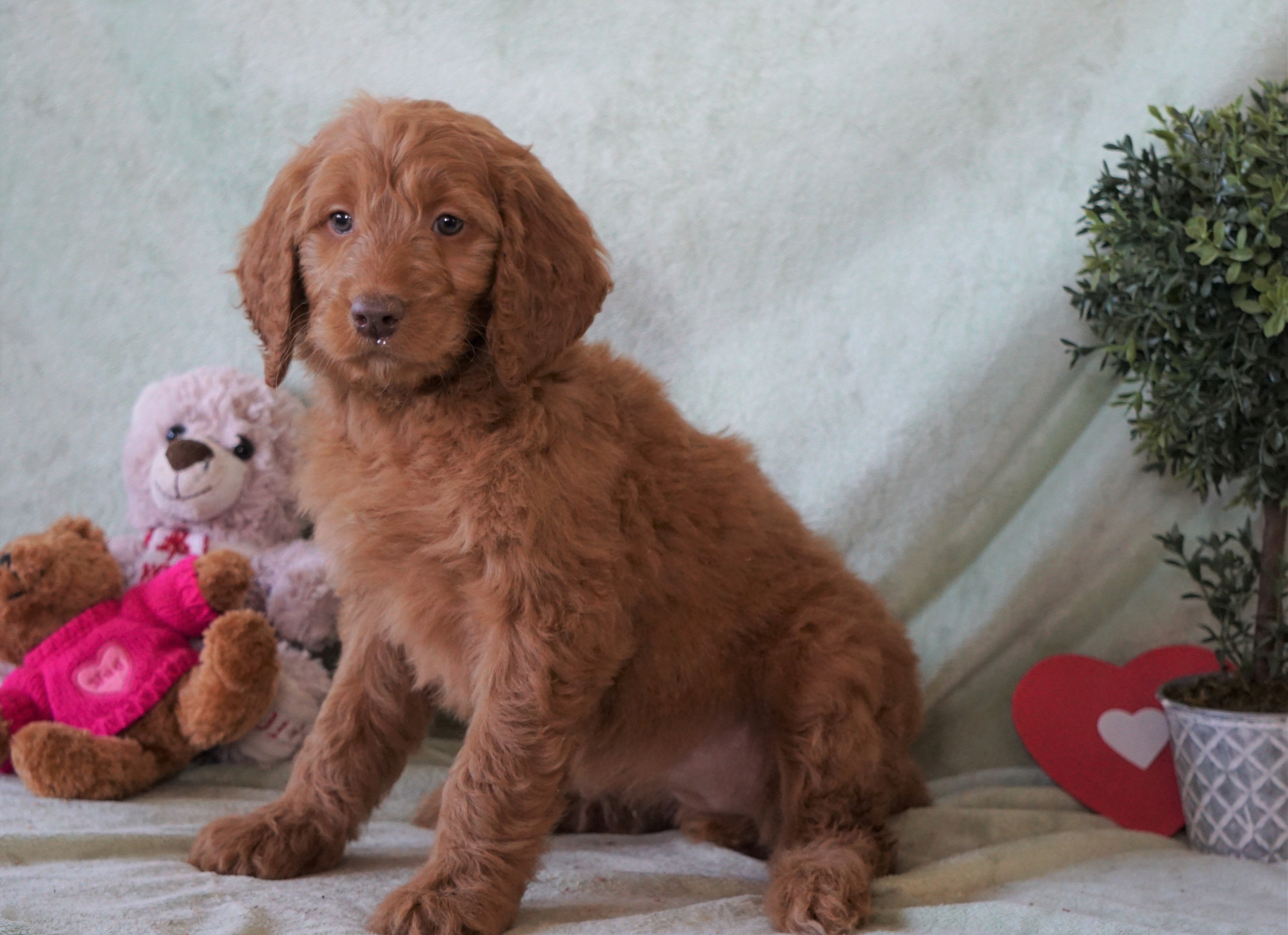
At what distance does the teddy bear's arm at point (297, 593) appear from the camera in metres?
3.28

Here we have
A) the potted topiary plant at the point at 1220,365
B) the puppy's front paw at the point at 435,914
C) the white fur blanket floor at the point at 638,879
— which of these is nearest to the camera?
the puppy's front paw at the point at 435,914

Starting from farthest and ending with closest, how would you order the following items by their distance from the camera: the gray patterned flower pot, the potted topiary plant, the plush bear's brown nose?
the plush bear's brown nose → the gray patterned flower pot → the potted topiary plant

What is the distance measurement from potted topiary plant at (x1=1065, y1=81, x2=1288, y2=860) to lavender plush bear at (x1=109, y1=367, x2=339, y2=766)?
7.40ft

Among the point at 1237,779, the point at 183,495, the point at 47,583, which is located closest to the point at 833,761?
the point at 1237,779

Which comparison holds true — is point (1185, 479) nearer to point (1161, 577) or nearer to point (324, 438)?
point (1161, 577)

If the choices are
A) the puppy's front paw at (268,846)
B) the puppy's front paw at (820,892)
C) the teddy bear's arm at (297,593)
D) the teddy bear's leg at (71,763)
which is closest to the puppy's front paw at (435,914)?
the puppy's front paw at (268,846)

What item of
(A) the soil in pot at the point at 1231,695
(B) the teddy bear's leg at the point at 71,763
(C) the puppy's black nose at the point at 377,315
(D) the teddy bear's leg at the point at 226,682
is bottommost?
(A) the soil in pot at the point at 1231,695

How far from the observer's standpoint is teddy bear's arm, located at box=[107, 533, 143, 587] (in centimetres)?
328

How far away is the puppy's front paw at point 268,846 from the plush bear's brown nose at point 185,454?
1123mm

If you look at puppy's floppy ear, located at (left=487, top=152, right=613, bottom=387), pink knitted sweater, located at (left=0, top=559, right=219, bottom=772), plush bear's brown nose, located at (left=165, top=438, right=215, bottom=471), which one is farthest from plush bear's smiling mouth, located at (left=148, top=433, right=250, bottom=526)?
puppy's floppy ear, located at (left=487, top=152, right=613, bottom=387)

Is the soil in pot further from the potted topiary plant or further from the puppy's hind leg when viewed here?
the puppy's hind leg

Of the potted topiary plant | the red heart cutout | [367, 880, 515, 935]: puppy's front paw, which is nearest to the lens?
[367, 880, 515, 935]: puppy's front paw

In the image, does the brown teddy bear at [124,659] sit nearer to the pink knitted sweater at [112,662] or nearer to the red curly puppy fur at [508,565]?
the pink knitted sweater at [112,662]

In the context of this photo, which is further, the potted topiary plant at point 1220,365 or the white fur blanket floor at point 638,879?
the potted topiary plant at point 1220,365
